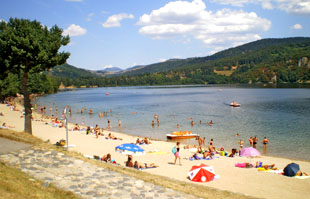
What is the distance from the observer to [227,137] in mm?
36875

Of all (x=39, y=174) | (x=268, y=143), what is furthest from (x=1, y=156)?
(x=268, y=143)

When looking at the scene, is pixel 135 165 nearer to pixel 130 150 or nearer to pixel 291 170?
pixel 130 150

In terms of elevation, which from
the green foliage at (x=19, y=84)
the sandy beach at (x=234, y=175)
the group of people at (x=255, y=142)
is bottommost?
the group of people at (x=255, y=142)

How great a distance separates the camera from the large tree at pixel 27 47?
1959 centimetres

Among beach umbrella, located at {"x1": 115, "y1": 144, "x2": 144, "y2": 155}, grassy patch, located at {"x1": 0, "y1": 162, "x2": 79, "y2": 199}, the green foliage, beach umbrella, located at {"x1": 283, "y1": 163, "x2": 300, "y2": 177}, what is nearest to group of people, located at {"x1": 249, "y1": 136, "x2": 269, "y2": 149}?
beach umbrella, located at {"x1": 283, "y1": 163, "x2": 300, "y2": 177}

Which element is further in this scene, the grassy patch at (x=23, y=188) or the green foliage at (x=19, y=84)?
the green foliage at (x=19, y=84)

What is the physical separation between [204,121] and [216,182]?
118 ft

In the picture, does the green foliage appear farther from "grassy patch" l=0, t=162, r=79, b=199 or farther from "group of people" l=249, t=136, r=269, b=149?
"grassy patch" l=0, t=162, r=79, b=199

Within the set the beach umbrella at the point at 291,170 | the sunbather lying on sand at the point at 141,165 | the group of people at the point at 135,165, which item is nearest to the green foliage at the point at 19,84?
the group of people at the point at 135,165

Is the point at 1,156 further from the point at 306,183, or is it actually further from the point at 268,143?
the point at 268,143

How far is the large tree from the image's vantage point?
19.6 meters

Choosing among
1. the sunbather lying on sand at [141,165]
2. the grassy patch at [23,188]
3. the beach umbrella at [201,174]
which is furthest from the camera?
the sunbather lying on sand at [141,165]

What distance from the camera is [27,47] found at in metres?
19.9

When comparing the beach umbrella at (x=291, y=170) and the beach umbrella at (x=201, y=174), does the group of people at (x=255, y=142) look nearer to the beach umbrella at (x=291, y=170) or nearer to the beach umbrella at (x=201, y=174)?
the beach umbrella at (x=291, y=170)
